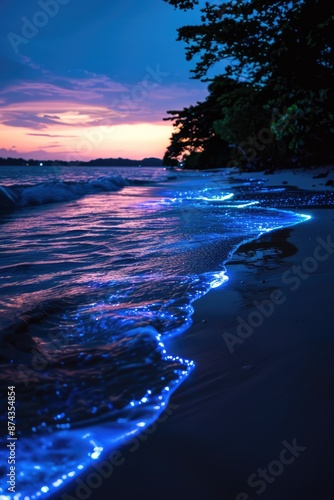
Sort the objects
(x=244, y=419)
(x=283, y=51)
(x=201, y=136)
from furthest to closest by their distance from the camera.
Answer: (x=201, y=136) → (x=283, y=51) → (x=244, y=419)

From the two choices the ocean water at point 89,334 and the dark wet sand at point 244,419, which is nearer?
the dark wet sand at point 244,419

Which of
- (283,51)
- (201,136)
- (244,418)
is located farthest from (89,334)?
(201,136)

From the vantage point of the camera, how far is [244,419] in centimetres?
140

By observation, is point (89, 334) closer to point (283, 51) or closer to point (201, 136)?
point (283, 51)

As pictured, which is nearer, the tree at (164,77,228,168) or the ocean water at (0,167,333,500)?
the ocean water at (0,167,333,500)

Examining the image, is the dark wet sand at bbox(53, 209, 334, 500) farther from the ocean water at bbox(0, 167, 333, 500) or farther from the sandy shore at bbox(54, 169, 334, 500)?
the ocean water at bbox(0, 167, 333, 500)

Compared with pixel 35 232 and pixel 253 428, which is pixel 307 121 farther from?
pixel 253 428

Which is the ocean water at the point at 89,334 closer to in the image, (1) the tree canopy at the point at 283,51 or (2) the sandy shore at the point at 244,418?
(2) the sandy shore at the point at 244,418

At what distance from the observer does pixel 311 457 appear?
3.92 feet

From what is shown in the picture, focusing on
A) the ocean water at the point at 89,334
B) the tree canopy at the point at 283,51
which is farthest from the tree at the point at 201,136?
the ocean water at the point at 89,334

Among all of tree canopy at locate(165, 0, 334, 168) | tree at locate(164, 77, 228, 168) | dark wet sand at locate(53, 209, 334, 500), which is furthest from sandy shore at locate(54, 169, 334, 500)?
tree at locate(164, 77, 228, 168)

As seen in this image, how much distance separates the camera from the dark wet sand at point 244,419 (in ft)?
3.69

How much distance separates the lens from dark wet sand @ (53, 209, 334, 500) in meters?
1.12

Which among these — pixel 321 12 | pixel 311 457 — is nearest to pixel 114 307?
pixel 311 457
